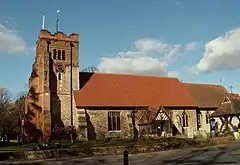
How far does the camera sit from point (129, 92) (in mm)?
52094

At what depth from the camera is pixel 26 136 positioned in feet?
157

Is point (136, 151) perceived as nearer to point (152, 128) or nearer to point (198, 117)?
point (152, 128)

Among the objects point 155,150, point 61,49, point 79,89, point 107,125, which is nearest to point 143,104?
point 107,125

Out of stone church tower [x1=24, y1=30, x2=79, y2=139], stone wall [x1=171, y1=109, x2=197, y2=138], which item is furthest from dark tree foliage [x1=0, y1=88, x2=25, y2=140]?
stone wall [x1=171, y1=109, x2=197, y2=138]

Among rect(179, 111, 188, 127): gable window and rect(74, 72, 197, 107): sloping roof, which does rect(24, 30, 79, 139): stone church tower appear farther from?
rect(179, 111, 188, 127): gable window

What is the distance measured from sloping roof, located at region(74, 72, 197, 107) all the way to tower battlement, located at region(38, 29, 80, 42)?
5679 mm

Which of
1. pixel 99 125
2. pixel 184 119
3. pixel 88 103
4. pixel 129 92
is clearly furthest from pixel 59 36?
pixel 184 119

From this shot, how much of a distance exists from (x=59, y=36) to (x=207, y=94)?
26.8 m

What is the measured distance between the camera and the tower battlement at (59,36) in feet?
162

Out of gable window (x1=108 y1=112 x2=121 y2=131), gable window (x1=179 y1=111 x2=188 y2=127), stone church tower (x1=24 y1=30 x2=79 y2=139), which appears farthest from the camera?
gable window (x1=179 y1=111 x2=188 y2=127)

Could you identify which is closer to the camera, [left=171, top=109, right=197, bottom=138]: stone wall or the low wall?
the low wall

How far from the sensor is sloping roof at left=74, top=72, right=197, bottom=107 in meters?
48.7

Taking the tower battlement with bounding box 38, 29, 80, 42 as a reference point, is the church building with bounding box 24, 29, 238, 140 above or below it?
below

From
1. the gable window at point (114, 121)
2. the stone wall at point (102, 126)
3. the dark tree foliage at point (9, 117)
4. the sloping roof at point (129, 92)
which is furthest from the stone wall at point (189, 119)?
the dark tree foliage at point (9, 117)
